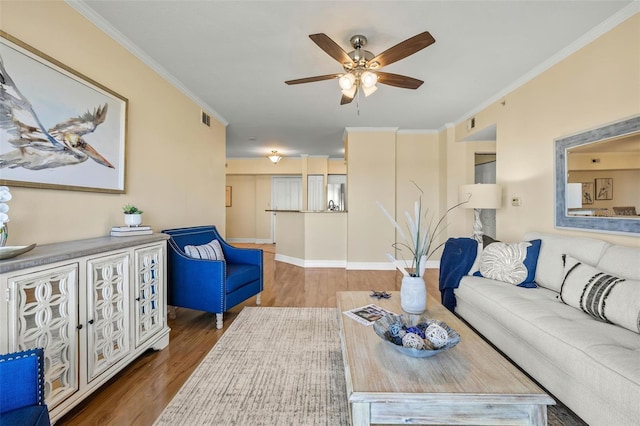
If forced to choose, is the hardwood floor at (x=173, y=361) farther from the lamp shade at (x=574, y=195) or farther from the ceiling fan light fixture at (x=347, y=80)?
the ceiling fan light fixture at (x=347, y=80)

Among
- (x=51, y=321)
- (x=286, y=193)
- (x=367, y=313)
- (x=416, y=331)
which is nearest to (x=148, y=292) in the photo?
(x=51, y=321)

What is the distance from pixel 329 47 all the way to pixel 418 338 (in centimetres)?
195

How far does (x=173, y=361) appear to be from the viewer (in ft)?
6.93

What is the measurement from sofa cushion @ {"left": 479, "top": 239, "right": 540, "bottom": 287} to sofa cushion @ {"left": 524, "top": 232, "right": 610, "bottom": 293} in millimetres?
55

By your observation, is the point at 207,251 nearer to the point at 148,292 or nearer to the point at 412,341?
the point at 148,292

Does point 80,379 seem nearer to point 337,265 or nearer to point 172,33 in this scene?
point 172,33

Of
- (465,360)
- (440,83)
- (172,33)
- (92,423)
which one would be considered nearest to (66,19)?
(172,33)

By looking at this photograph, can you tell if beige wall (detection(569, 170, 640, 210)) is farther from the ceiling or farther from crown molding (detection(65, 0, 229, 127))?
crown molding (detection(65, 0, 229, 127))

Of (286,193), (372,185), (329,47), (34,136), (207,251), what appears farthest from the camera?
(286,193)

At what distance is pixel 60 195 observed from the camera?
1.83m

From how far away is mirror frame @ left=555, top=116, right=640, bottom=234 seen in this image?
205cm

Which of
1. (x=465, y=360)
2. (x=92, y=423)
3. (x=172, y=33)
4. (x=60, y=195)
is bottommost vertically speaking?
(x=92, y=423)

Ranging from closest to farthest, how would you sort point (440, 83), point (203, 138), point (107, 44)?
point (107, 44) → point (440, 83) → point (203, 138)

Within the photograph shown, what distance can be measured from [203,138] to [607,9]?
417 centimetres
